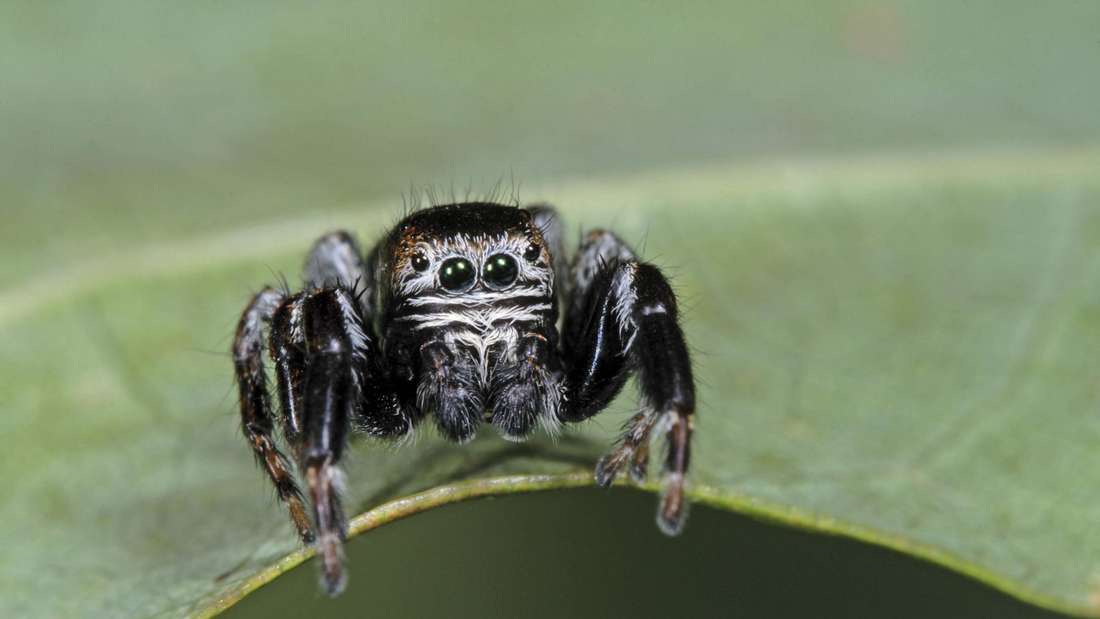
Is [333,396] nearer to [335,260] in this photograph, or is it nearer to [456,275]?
[456,275]

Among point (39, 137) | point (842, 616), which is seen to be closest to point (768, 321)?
point (842, 616)

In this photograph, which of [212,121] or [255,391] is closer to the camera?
[255,391]

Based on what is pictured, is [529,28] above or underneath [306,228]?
above

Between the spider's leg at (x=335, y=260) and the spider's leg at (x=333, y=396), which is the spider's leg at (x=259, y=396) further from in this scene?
the spider's leg at (x=335, y=260)

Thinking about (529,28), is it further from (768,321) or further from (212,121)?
(768,321)

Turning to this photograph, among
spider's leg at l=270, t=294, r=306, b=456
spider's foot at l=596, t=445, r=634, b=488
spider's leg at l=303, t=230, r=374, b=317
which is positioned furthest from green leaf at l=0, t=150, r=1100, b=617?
spider's leg at l=303, t=230, r=374, b=317

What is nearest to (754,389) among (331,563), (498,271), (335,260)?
(498,271)
